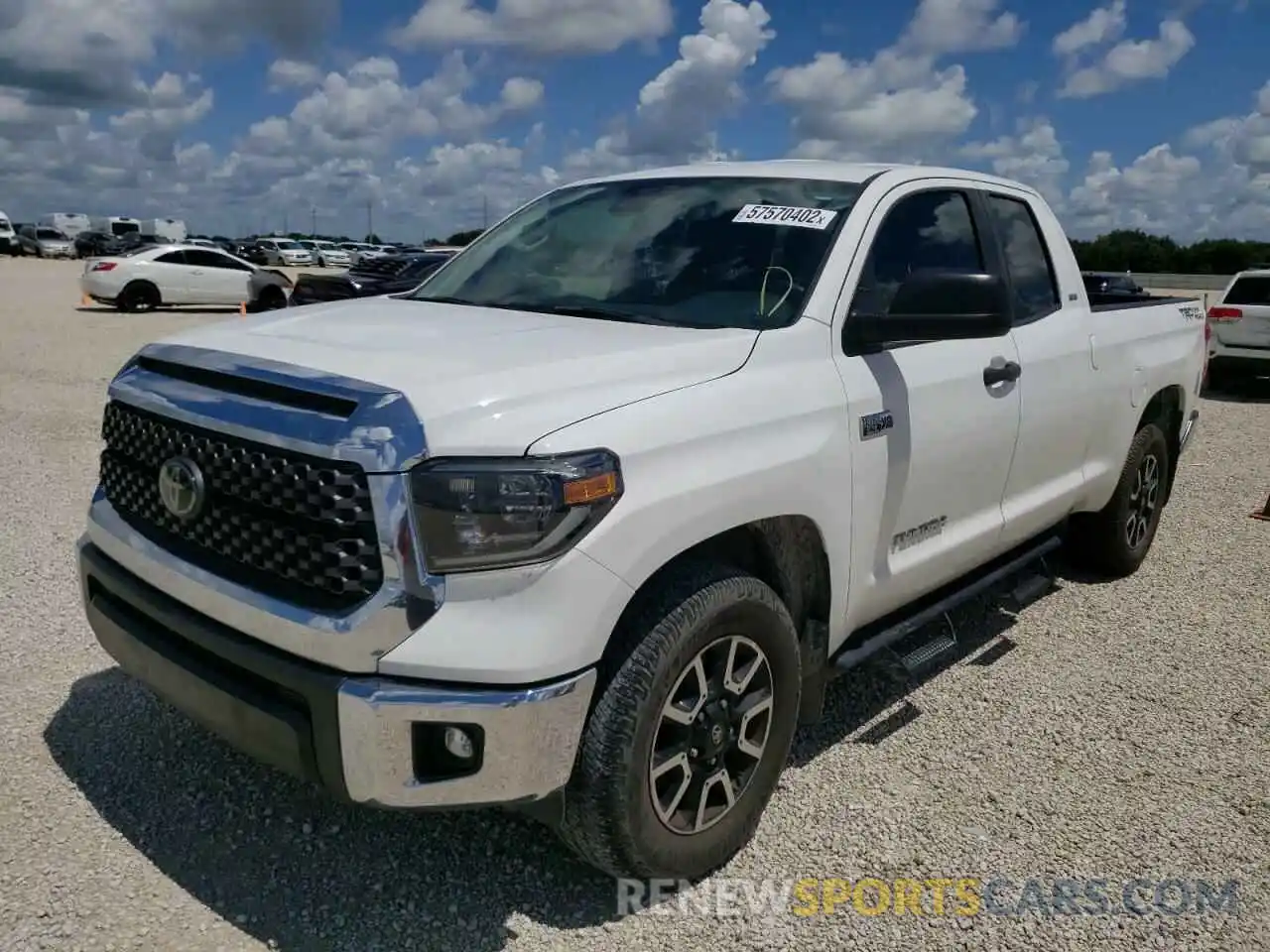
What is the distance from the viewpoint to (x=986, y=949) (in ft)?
9.11

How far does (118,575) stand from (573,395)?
145 cm

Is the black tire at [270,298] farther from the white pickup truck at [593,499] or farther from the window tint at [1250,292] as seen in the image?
the white pickup truck at [593,499]

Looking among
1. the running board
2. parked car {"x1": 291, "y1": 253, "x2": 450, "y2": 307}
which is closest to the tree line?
parked car {"x1": 291, "y1": 253, "x2": 450, "y2": 307}

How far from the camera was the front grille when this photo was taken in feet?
7.77

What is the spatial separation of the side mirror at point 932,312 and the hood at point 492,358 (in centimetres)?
43

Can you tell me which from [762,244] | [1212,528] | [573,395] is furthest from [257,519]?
[1212,528]

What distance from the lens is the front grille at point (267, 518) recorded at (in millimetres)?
2367

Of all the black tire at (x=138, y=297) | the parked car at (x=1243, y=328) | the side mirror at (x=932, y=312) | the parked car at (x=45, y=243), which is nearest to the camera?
the side mirror at (x=932, y=312)

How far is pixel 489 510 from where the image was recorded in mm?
2326

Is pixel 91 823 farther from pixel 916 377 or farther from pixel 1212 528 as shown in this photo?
pixel 1212 528

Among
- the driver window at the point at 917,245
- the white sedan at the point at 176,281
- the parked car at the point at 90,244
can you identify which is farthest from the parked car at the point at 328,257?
the driver window at the point at 917,245

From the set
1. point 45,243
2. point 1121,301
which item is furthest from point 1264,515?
point 45,243

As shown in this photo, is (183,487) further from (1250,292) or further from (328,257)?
(328,257)

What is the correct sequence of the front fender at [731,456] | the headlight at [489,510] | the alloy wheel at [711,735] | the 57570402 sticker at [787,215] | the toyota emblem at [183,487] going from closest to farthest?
the headlight at [489,510], the front fender at [731,456], the toyota emblem at [183,487], the alloy wheel at [711,735], the 57570402 sticker at [787,215]
